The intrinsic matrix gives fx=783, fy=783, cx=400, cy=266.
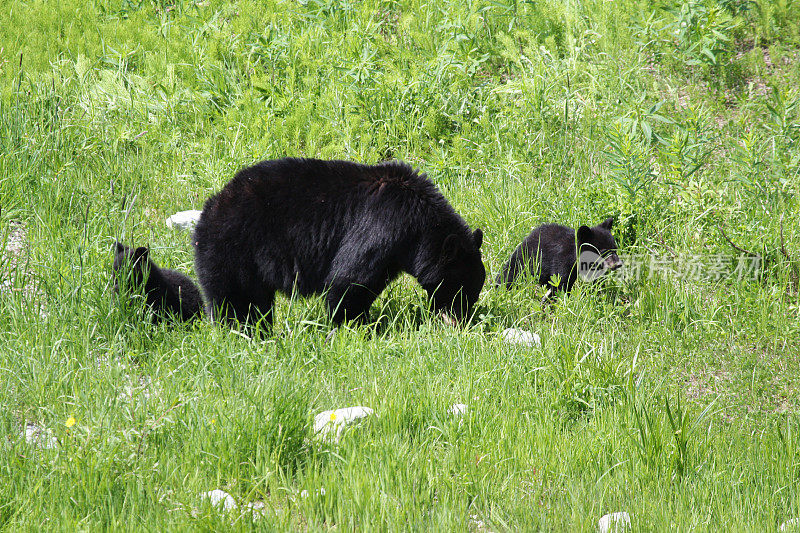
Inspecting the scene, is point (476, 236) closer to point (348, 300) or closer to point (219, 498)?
point (348, 300)

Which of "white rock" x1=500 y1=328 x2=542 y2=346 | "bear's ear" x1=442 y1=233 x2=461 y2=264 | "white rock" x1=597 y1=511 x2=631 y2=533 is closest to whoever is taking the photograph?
"white rock" x1=597 y1=511 x2=631 y2=533

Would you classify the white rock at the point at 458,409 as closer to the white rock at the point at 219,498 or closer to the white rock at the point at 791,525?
the white rock at the point at 219,498

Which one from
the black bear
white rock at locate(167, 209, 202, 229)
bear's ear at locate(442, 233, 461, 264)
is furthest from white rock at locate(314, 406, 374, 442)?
white rock at locate(167, 209, 202, 229)

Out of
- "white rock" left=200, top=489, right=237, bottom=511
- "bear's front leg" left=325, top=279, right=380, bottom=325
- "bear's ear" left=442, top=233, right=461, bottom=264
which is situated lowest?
"white rock" left=200, top=489, right=237, bottom=511

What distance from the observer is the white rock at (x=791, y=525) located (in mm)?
3463

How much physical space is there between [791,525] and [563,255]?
3009 millimetres

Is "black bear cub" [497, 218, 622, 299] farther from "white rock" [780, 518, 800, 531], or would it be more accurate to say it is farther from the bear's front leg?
"white rock" [780, 518, 800, 531]

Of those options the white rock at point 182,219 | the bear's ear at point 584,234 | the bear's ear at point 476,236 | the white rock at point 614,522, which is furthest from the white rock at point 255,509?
the white rock at point 182,219

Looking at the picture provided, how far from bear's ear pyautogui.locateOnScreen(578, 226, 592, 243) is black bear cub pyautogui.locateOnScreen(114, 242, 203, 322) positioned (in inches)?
116

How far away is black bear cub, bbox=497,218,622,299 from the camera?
611 centimetres

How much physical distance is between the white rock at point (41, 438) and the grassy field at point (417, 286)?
0.10 ft

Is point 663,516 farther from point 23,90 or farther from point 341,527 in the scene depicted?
point 23,90

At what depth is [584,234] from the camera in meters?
6.02

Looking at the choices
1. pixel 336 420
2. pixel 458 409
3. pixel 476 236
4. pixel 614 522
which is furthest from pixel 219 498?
pixel 476 236
